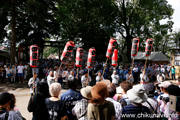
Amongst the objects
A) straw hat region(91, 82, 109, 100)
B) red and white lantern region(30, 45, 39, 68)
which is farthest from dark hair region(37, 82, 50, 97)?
red and white lantern region(30, 45, 39, 68)

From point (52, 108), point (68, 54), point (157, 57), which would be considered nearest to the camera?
point (52, 108)

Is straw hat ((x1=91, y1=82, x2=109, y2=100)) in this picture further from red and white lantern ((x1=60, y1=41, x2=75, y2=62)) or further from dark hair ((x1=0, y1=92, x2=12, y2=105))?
red and white lantern ((x1=60, y1=41, x2=75, y2=62))

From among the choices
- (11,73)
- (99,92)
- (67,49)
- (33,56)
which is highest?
(67,49)

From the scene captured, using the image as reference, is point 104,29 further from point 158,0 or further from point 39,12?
point 39,12

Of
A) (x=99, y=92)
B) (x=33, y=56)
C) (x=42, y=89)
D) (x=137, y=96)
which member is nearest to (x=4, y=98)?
(x=42, y=89)

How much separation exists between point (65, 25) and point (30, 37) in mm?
6637

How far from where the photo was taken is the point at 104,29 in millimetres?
24766

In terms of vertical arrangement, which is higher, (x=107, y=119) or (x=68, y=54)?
(x=68, y=54)


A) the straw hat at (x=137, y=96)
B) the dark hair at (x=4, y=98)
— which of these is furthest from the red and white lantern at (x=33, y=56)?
the straw hat at (x=137, y=96)

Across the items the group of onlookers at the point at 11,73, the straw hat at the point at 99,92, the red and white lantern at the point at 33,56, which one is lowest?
the group of onlookers at the point at 11,73

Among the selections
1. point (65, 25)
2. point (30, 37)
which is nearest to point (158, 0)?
point (65, 25)

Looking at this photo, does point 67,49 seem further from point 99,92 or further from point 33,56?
point 99,92

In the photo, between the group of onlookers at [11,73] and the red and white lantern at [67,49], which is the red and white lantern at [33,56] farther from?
the group of onlookers at [11,73]

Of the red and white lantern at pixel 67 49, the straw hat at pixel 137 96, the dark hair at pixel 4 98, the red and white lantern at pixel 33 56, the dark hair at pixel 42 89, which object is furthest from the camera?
the red and white lantern at pixel 67 49
